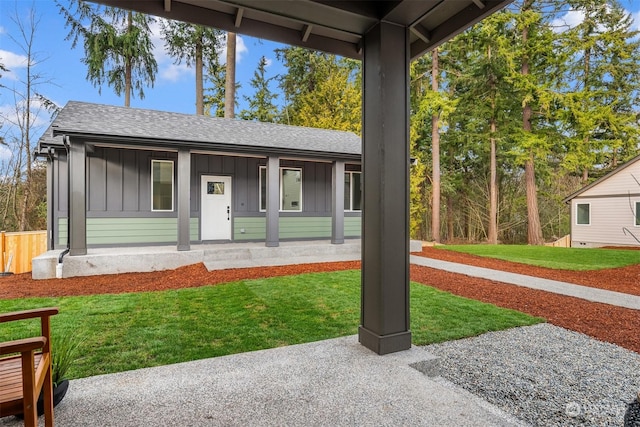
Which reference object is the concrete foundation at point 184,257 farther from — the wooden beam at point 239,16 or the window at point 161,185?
the wooden beam at point 239,16

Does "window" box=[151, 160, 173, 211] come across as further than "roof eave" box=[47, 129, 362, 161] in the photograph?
Yes

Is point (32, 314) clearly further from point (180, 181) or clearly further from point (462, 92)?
point (462, 92)

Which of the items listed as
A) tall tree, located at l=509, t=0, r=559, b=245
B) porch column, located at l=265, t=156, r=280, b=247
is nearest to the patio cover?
porch column, located at l=265, t=156, r=280, b=247

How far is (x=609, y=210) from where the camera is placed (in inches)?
575

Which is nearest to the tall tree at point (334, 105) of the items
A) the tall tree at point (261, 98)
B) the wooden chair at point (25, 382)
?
the tall tree at point (261, 98)

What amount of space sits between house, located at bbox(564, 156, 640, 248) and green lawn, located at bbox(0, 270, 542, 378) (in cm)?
1357

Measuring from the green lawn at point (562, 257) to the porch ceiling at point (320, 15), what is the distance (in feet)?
25.9

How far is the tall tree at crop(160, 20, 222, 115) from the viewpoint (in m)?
14.3

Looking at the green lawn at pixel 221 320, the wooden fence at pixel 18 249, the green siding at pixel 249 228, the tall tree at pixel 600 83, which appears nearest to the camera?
the green lawn at pixel 221 320

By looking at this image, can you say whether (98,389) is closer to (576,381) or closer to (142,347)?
(142,347)

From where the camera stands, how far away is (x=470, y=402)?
81.5 inches

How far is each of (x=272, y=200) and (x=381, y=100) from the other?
5.97 meters

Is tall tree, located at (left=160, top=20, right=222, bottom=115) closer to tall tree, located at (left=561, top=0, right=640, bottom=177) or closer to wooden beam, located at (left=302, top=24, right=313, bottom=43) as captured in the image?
wooden beam, located at (left=302, top=24, right=313, bottom=43)

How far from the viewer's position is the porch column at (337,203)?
9047 millimetres
